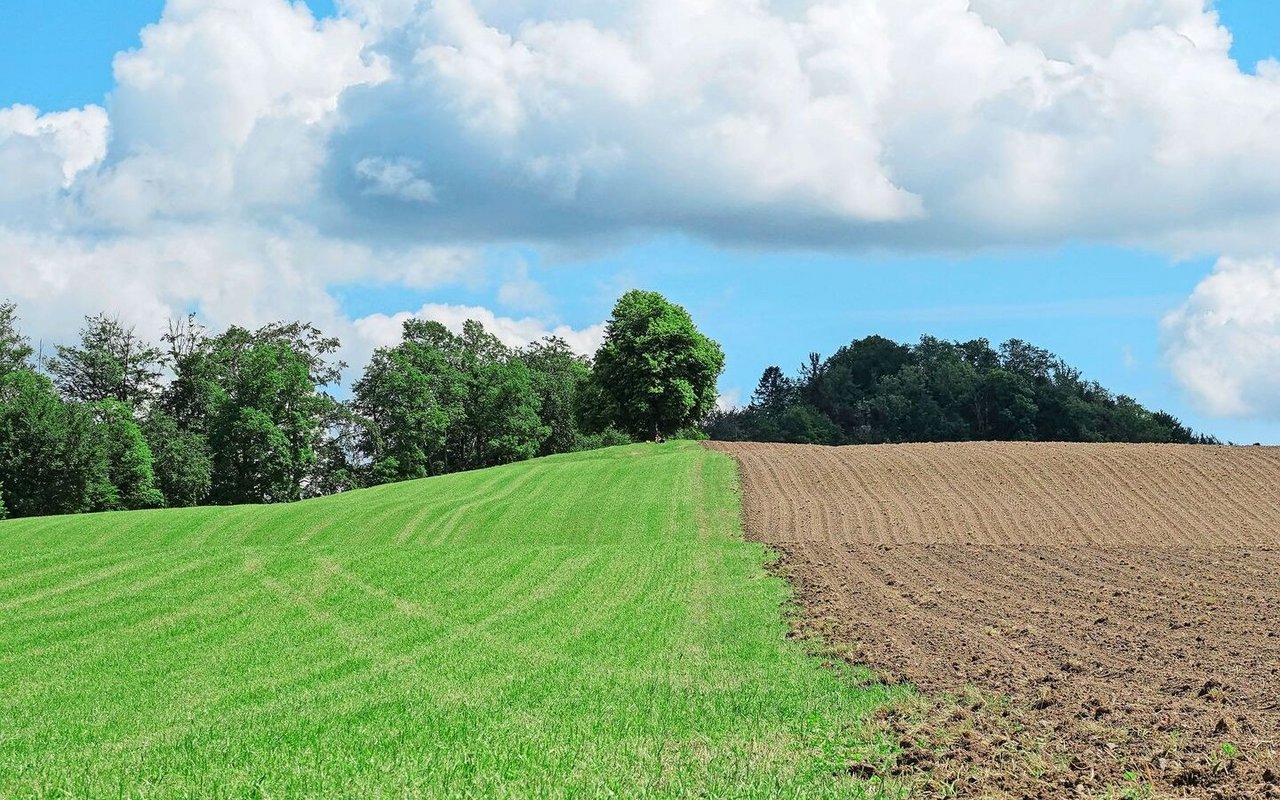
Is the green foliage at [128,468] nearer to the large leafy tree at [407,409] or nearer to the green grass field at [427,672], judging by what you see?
the large leafy tree at [407,409]

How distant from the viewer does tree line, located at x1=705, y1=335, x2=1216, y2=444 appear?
310 ft

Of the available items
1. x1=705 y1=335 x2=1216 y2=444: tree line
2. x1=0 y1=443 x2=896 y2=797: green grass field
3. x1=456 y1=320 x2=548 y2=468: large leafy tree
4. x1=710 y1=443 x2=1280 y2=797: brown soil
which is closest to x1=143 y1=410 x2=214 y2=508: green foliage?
x1=456 y1=320 x2=548 y2=468: large leafy tree

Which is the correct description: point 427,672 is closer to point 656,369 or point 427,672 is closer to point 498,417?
point 656,369

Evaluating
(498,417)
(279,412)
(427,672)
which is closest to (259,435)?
(279,412)

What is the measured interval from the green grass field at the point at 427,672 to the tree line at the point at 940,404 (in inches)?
2444

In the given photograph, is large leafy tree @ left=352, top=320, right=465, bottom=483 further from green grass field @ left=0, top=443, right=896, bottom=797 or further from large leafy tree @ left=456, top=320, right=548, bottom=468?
green grass field @ left=0, top=443, right=896, bottom=797

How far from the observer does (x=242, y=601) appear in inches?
910

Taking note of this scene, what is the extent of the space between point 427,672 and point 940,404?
9589cm

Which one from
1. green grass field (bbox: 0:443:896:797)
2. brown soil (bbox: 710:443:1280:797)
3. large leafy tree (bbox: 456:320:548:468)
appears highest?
large leafy tree (bbox: 456:320:548:468)

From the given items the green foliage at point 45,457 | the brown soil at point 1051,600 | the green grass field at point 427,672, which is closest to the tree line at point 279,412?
the green foliage at point 45,457

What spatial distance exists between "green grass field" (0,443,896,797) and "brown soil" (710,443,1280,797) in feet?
4.15

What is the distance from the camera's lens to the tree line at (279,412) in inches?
2539

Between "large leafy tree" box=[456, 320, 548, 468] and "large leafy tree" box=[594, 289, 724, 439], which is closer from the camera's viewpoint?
"large leafy tree" box=[594, 289, 724, 439]

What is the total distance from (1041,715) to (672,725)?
3.80 metres
